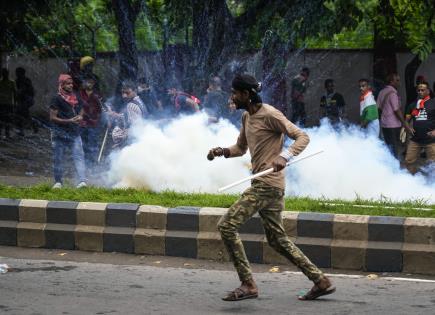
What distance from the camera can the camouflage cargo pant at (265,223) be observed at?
6703 millimetres

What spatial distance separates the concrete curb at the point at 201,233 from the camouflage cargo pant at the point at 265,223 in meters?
1.44

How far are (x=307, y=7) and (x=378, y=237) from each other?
1008 cm

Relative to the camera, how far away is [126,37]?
19156 mm

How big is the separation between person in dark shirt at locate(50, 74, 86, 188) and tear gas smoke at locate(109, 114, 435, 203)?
0.45 metres

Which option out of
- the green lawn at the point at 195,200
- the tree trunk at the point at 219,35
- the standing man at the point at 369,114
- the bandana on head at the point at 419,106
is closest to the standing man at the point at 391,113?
the standing man at the point at 369,114

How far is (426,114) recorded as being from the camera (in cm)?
1315

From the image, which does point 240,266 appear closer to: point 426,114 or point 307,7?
point 426,114

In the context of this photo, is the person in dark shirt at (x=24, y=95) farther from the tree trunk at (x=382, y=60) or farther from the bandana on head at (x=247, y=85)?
the bandana on head at (x=247, y=85)

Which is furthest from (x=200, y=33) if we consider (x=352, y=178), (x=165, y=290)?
(x=165, y=290)

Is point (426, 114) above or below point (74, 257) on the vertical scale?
above

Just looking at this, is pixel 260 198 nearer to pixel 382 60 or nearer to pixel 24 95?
pixel 382 60

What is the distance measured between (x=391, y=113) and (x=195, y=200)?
677 centimetres

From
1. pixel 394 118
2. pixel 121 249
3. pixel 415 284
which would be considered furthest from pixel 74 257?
pixel 394 118

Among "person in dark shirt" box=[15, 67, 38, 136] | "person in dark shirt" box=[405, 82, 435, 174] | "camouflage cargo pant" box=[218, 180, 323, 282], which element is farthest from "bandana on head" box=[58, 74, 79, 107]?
"person in dark shirt" box=[15, 67, 38, 136]
